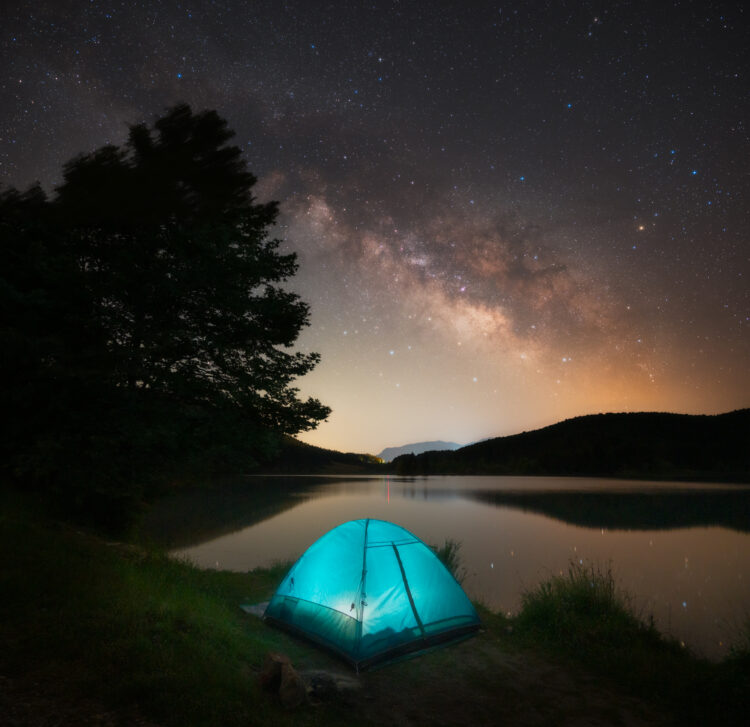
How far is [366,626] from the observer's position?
7.63 metres

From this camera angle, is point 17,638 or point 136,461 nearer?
point 17,638

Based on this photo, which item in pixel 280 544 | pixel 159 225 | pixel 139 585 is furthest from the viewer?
pixel 280 544

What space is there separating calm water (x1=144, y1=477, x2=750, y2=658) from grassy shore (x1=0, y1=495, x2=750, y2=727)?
3874mm

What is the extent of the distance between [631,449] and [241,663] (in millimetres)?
124199

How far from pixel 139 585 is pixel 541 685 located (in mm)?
6725

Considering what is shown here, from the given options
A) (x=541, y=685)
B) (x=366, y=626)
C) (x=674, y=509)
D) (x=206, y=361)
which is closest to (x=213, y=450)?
(x=206, y=361)

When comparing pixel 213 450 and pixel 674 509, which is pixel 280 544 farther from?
pixel 674 509

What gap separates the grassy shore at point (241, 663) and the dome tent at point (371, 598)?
346 millimetres

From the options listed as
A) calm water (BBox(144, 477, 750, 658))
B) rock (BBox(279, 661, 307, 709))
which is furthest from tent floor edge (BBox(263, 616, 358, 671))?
calm water (BBox(144, 477, 750, 658))

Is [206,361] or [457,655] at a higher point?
[206,361]

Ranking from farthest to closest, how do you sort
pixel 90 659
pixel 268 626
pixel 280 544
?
1. pixel 280 544
2. pixel 268 626
3. pixel 90 659

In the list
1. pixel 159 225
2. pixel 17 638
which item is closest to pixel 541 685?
pixel 17 638

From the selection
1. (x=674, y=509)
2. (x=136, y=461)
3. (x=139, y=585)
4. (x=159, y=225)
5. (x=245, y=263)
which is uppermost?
(x=159, y=225)

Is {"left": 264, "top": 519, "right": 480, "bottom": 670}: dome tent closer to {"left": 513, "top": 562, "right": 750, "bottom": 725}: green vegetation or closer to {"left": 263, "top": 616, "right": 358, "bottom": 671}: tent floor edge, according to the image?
{"left": 263, "top": 616, "right": 358, "bottom": 671}: tent floor edge
